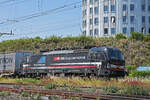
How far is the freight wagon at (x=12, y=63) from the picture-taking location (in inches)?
1273

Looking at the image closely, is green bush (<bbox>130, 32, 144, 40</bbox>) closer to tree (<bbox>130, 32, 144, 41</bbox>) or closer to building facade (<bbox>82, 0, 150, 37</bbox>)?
tree (<bbox>130, 32, 144, 41</bbox>)

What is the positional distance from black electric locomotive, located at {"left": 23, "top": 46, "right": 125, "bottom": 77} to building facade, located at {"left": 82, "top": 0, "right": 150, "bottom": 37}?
36864 mm

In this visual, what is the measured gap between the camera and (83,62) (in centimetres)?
2397

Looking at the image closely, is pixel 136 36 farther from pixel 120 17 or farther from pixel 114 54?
pixel 114 54

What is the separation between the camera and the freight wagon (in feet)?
106

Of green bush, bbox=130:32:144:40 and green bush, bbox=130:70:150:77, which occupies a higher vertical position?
green bush, bbox=130:32:144:40

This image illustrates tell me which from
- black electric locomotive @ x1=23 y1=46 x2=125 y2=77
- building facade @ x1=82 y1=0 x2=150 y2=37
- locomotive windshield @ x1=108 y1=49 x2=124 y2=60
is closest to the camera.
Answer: black electric locomotive @ x1=23 y1=46 x2=125 y2=77

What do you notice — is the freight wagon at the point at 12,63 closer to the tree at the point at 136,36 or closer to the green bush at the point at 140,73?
the green bush at the point at 140,73

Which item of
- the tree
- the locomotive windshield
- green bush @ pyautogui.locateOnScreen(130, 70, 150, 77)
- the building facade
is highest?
the building facade

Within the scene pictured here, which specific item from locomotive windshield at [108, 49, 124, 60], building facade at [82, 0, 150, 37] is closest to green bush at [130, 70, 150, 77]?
locomotive windshield at [108, 49, 124, 60]

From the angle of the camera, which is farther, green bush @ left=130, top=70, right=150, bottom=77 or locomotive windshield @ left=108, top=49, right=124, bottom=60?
green bush @ left=130, top=70, right=150, bottom=77

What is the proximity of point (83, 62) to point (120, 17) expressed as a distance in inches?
1623

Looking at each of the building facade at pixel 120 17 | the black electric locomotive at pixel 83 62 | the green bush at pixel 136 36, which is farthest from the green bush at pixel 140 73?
the building facade at pixel 120 17

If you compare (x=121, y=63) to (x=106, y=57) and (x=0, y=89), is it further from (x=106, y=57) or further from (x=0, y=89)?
(x=0, y=89)
